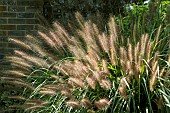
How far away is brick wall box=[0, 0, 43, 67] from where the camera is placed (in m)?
6.18

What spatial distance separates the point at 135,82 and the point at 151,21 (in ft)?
3.02

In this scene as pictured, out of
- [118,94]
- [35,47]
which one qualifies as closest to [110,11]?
[35,47]

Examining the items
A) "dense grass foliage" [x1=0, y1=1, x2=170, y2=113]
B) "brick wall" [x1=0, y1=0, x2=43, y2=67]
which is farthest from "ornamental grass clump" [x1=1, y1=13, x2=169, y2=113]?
"brick wall" [x1=0, y1=0, x2=43, y2=67]

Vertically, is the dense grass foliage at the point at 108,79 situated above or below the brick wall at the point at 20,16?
below

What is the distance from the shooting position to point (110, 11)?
6336 millimetres

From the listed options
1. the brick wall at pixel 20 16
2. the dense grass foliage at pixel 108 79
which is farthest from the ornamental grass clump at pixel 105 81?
the brick wall at pixel 20 16

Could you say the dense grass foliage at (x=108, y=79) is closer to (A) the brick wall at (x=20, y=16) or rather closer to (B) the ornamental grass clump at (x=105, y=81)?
(B) the ornamental grass clump at (x=105, y=81)

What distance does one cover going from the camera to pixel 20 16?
619cm

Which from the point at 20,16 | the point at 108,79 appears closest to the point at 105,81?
the point at 108,79

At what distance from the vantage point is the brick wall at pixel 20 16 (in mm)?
6180

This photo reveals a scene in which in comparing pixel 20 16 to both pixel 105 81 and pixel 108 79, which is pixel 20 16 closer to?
pixel 108 79

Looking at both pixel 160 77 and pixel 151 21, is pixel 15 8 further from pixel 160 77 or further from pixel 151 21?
pixel 160 77

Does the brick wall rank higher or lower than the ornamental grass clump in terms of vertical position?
higher

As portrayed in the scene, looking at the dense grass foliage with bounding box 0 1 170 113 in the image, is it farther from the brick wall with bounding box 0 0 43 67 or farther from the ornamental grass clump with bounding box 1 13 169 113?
the brick wall with bounding box 0 0 43 67
